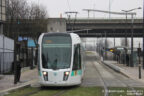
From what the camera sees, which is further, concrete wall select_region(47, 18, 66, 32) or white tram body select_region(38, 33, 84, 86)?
concrete wall select_region(47, 18, 66, 32)

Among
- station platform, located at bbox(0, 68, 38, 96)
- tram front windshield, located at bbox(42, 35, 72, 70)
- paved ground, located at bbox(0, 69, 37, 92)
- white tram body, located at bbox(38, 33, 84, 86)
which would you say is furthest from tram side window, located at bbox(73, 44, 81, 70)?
paved ground, located at bbox(0, 69, 37, 92)

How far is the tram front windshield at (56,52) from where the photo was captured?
15.7m

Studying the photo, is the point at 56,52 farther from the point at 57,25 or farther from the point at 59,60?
the point at 57,25

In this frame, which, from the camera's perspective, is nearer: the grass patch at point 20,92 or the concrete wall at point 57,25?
the grass patch at point 20,92

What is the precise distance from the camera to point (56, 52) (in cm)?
1600

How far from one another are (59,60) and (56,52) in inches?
20.5

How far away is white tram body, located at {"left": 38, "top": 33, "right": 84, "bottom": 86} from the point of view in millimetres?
15422

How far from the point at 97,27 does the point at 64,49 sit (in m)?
46.5

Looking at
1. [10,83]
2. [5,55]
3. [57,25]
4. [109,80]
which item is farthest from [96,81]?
[57,25]

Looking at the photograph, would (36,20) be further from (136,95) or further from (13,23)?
(136,95)

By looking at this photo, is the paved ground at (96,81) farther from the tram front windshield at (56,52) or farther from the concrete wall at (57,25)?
the concrete wall at (57,25)

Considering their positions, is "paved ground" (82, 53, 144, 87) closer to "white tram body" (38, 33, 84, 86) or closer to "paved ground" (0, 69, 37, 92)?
"white tram body" (38, 33, 84, 86)

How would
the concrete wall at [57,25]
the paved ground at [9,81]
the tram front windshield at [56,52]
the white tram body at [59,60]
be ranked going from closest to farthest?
the white tram body at [59,60]
the tram front windshield at [56,52]
the paved ground at [9,81]
the concrete wall at [57,25]

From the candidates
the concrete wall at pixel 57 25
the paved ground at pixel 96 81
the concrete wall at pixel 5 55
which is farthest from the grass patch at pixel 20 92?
the concrete wall at pixel 57 25
